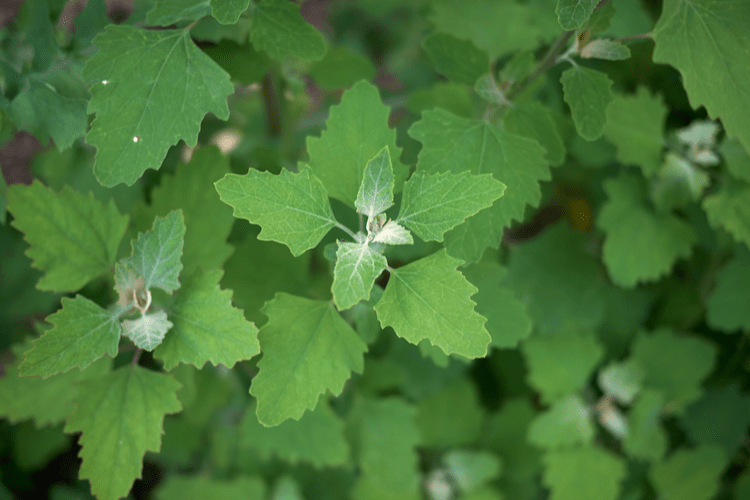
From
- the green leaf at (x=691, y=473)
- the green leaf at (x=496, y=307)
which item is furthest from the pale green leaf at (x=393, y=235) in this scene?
the green leaf at (x=691, y=473)

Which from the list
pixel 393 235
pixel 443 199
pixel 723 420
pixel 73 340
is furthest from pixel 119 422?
pixel 723 420

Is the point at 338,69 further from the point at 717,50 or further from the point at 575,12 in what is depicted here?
the point at 717,50

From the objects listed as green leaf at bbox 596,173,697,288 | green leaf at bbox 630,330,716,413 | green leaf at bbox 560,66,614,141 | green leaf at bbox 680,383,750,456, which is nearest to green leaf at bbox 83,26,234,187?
green leaf at bbox 560,66,614,141

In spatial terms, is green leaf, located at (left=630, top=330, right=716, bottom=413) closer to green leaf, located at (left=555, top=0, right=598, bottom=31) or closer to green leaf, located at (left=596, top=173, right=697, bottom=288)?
green leaf, located at (left=596, top=173, right=697, bottom=288)

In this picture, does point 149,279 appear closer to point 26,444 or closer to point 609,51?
point 609,51

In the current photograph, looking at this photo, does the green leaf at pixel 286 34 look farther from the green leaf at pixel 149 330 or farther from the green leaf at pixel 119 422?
the green leaf at pixel 119 422

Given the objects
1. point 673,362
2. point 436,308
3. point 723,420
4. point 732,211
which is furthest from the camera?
point 723,420

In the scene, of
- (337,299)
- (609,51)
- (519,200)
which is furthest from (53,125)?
(609,51)
